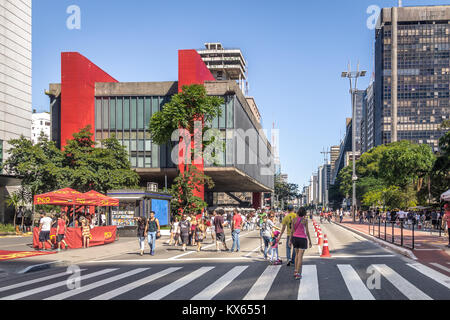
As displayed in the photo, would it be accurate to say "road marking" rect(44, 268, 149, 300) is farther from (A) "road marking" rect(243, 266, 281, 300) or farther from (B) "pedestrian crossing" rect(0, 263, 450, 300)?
(A) "road marking" rect(243, 266, 281, 300)

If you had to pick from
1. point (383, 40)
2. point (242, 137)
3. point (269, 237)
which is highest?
point (383, 40)

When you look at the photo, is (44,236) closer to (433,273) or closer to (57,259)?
(57,259)

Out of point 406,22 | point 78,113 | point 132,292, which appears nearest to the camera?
point 132,292

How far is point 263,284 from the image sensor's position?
11.2 metres

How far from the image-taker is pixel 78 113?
180ft

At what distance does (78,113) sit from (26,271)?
4219 cm

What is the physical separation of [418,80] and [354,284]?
143 metres

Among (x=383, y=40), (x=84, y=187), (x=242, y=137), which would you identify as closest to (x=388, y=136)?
(x=383, y=40)

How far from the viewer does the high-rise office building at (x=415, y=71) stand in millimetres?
137500

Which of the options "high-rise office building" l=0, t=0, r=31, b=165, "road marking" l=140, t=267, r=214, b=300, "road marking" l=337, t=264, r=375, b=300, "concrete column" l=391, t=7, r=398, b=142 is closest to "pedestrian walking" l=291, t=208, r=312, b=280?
"road marking" l=337, t=264, r=375, b=300

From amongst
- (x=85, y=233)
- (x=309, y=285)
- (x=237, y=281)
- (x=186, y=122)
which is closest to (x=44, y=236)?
(x=85, y=233)

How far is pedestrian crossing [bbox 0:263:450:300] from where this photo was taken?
9.84m

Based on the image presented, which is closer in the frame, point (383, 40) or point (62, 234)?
point (62, 234)

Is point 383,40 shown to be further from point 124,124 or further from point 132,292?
point 132,292
